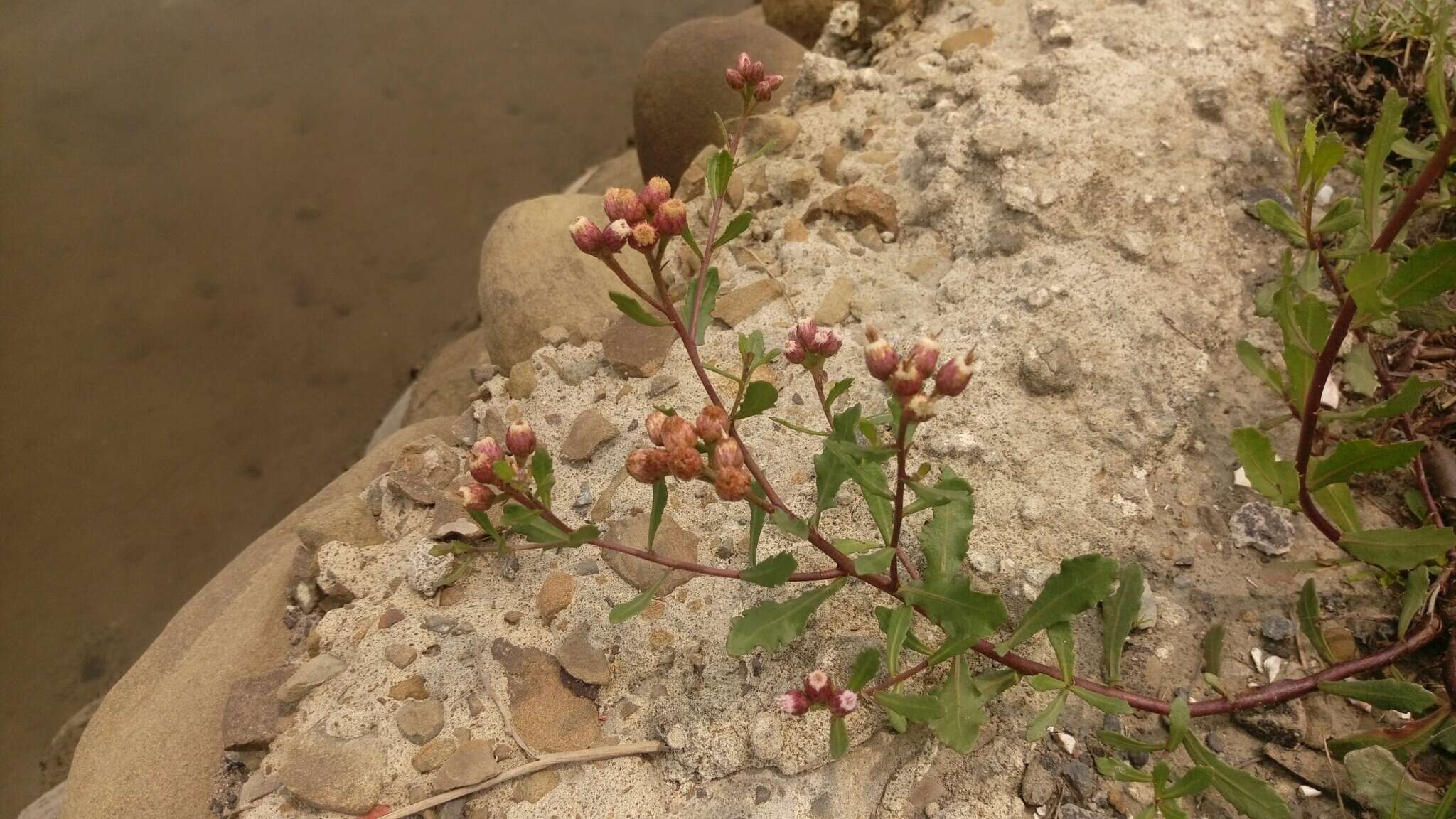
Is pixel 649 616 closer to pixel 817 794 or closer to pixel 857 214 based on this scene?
pixel 817 794

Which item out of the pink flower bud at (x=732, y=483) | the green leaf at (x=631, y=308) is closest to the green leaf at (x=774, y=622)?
the pink flower bud at (x=732, y=483)

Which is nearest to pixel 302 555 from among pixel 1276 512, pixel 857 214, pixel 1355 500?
pixel 857 214

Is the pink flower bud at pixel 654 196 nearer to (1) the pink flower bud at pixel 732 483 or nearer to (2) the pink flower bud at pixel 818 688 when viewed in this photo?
(1) the pink flower bud at pixel 732 483

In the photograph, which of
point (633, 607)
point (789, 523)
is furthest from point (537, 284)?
point (789, 523)

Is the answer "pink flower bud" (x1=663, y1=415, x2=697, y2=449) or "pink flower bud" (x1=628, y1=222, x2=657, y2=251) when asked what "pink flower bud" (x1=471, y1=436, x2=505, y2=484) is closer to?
"pink flower bud" (x1=663, y1=415, x2=697, y2=449)

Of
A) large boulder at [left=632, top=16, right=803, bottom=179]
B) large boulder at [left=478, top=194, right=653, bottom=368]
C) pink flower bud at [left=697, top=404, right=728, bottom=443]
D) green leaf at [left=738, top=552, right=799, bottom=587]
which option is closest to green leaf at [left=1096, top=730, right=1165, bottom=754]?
green leaf at [left=738, top=552, right=799, bottom=587]

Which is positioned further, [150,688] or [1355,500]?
[150,688]
